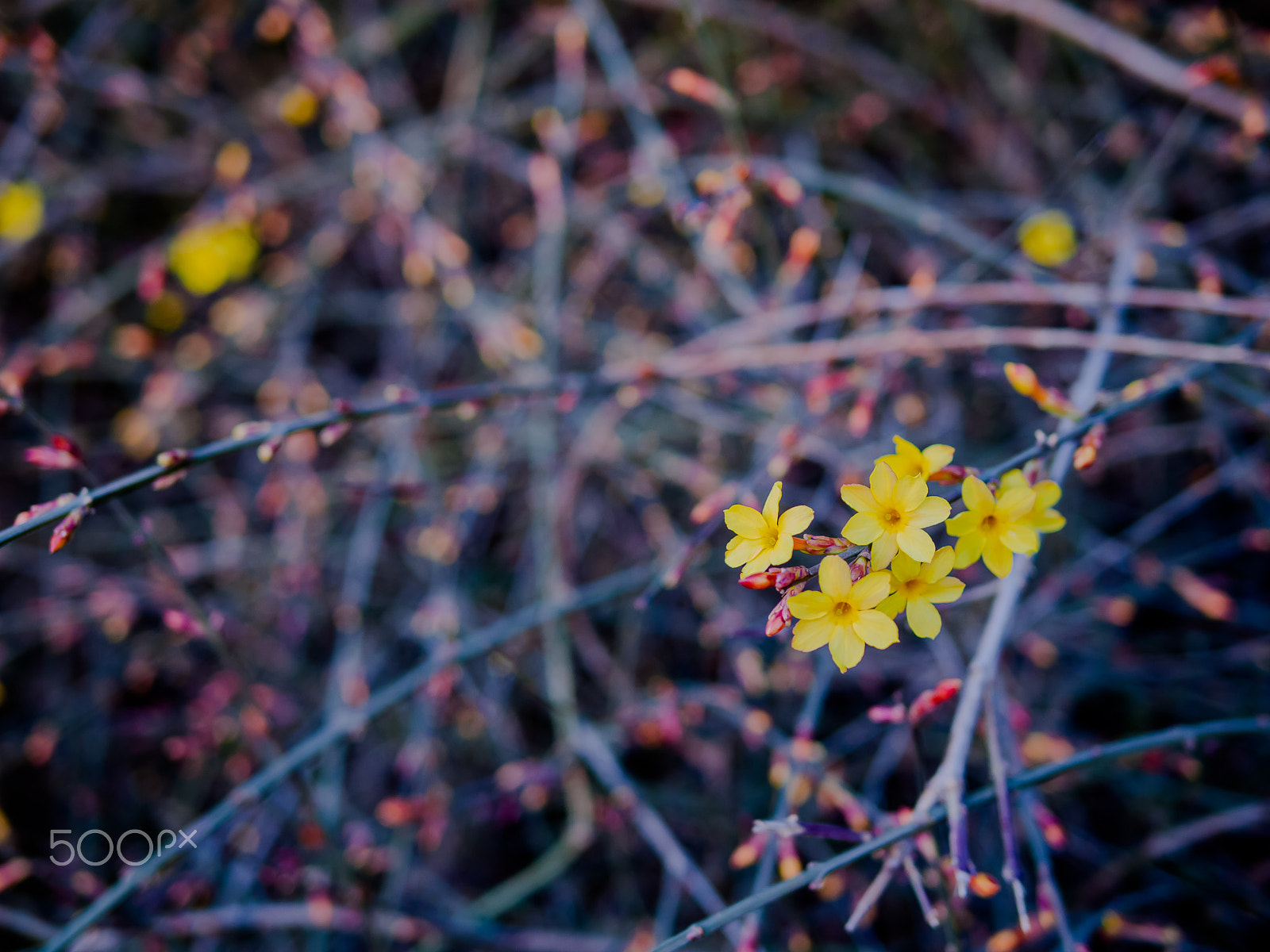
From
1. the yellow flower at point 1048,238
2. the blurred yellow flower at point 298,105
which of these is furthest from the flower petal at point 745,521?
the blurred yellow flower at point 298,105

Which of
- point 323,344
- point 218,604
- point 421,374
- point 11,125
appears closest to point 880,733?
point 421,374

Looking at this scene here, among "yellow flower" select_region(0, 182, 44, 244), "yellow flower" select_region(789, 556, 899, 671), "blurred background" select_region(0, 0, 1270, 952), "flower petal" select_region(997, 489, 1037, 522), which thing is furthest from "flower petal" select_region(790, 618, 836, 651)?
"yellow flower" select_region(0, 182, 44, 244)

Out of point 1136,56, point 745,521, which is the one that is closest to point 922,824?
point 745,521

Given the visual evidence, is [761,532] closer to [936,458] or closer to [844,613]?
[844,613]

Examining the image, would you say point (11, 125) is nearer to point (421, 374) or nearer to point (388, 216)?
point (388, 216)

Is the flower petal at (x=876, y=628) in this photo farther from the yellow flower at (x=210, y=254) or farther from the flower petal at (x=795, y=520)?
the yellow flower at (x=210, y=254)
